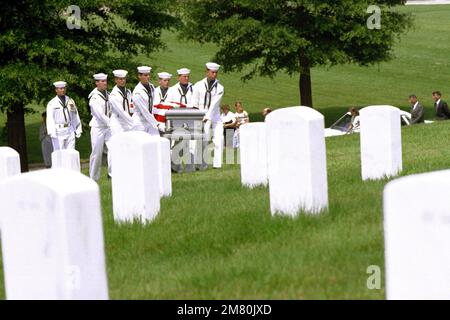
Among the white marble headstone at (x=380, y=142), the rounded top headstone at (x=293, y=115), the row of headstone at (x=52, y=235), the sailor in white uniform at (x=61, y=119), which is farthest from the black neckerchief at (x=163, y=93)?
the row of headstone at (x=52, y=235)

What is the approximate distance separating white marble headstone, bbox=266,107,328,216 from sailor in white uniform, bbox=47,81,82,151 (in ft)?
40.7

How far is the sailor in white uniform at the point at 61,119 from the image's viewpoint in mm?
21562

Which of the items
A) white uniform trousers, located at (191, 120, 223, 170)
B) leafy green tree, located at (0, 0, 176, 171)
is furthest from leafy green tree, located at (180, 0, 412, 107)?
white uniform trousers, located at (191, 120, 223, 170)

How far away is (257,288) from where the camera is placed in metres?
7.13

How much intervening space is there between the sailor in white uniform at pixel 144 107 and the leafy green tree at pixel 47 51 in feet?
34.7

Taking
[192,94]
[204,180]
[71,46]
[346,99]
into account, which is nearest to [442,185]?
[204,180]

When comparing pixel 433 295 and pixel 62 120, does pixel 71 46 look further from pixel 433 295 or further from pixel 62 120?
pixel 433 295

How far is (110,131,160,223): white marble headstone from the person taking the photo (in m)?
10.5

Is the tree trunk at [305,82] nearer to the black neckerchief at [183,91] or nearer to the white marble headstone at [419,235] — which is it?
the black neckerchief at [183,91]

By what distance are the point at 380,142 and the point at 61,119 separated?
1005 centimetres

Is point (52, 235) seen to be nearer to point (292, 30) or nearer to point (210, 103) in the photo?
point (210, 103)

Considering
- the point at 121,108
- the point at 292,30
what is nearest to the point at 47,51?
the point at 121,108

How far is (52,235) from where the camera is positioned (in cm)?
596

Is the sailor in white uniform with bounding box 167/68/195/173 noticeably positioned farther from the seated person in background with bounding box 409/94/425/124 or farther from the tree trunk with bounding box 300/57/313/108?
the tree trunk with bounding box 300/57/313/108
